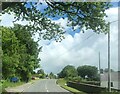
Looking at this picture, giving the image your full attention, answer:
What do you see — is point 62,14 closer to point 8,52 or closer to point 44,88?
point 8,52

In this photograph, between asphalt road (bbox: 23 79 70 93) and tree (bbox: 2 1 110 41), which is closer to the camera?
tree (bbox: 2 1 110 41)

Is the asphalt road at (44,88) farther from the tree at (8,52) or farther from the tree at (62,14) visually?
the tree at (62,14)

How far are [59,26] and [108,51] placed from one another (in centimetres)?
1089

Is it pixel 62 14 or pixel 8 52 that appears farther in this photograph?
pixel 8 52

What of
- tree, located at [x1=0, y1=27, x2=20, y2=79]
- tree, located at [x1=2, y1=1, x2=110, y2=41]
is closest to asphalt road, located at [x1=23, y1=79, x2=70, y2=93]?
tree, located at [x1=0, y1=27, x2=20, y2=79]

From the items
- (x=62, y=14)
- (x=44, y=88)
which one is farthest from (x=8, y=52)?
(x=62, y=14)

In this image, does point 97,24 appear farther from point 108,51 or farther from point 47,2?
point 108,51

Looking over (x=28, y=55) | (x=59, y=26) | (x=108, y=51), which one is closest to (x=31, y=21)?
(x=59, y=26)

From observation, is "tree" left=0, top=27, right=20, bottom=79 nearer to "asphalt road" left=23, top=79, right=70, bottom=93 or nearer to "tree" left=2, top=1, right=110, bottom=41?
"asphalt road" left=23, top=79, right=70, bottom=93

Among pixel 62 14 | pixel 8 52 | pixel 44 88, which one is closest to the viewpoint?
pixel 62 14

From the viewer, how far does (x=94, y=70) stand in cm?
17075

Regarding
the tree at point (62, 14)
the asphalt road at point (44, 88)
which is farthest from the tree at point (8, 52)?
the tree at point (62, 14)

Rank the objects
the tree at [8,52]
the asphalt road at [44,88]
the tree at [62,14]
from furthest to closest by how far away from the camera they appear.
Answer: the asphalt road at [44,88] < the tree at [8,52] < the tree at [62,14]

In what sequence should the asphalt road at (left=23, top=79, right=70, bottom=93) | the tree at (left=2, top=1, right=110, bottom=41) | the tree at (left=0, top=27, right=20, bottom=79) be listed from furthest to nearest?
the asphalt road at (left=23, top=79, right=70, bottom=93) < the tree at (left=0, top=27, right=20, bottom=79) < the tree at (left=2, top=1, right=110, bottom=41)
